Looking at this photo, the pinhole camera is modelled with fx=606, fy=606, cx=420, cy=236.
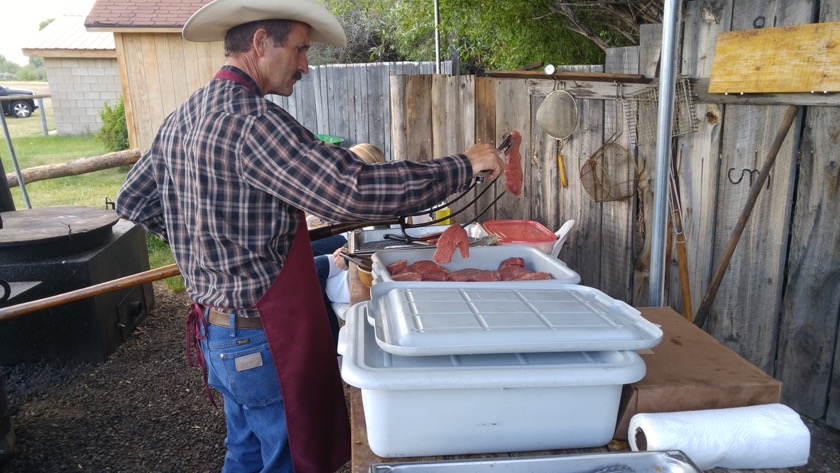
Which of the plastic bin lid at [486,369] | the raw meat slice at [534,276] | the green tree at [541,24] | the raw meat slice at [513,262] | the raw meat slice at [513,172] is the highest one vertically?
the green tree at [541,24]

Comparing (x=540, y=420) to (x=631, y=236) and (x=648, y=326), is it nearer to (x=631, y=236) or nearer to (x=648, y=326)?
(x=648, y=326)

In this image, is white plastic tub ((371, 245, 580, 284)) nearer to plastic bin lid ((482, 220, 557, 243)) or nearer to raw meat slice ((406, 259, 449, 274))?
raw meat slice ((406, 259, 449, 274))

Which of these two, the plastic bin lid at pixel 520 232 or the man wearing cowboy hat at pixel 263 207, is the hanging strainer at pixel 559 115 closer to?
the plastic bin lid at pixel 520 232

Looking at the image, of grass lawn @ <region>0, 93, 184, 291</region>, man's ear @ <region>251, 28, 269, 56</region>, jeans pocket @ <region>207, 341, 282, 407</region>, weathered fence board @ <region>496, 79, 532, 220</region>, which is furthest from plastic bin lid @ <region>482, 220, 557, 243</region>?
grass lawn @ <region>0, 93, 184, 291</region>

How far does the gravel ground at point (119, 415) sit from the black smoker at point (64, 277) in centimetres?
16

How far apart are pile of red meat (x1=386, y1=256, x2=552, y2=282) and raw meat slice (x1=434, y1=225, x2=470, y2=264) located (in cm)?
4

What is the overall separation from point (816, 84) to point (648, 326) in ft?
6.12

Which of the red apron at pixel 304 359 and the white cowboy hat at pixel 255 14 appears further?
the red apron at pixel 304 359

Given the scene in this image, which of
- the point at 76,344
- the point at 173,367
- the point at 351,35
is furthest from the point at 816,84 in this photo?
the point at 351,35

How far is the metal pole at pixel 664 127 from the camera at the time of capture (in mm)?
1982

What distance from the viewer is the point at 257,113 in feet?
6.22

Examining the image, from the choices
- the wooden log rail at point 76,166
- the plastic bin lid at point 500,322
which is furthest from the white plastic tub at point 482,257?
the wooden log rail at point 76,166

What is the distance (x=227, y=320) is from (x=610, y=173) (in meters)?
2.49

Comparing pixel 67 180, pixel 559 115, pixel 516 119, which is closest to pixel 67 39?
pixel 67 180
